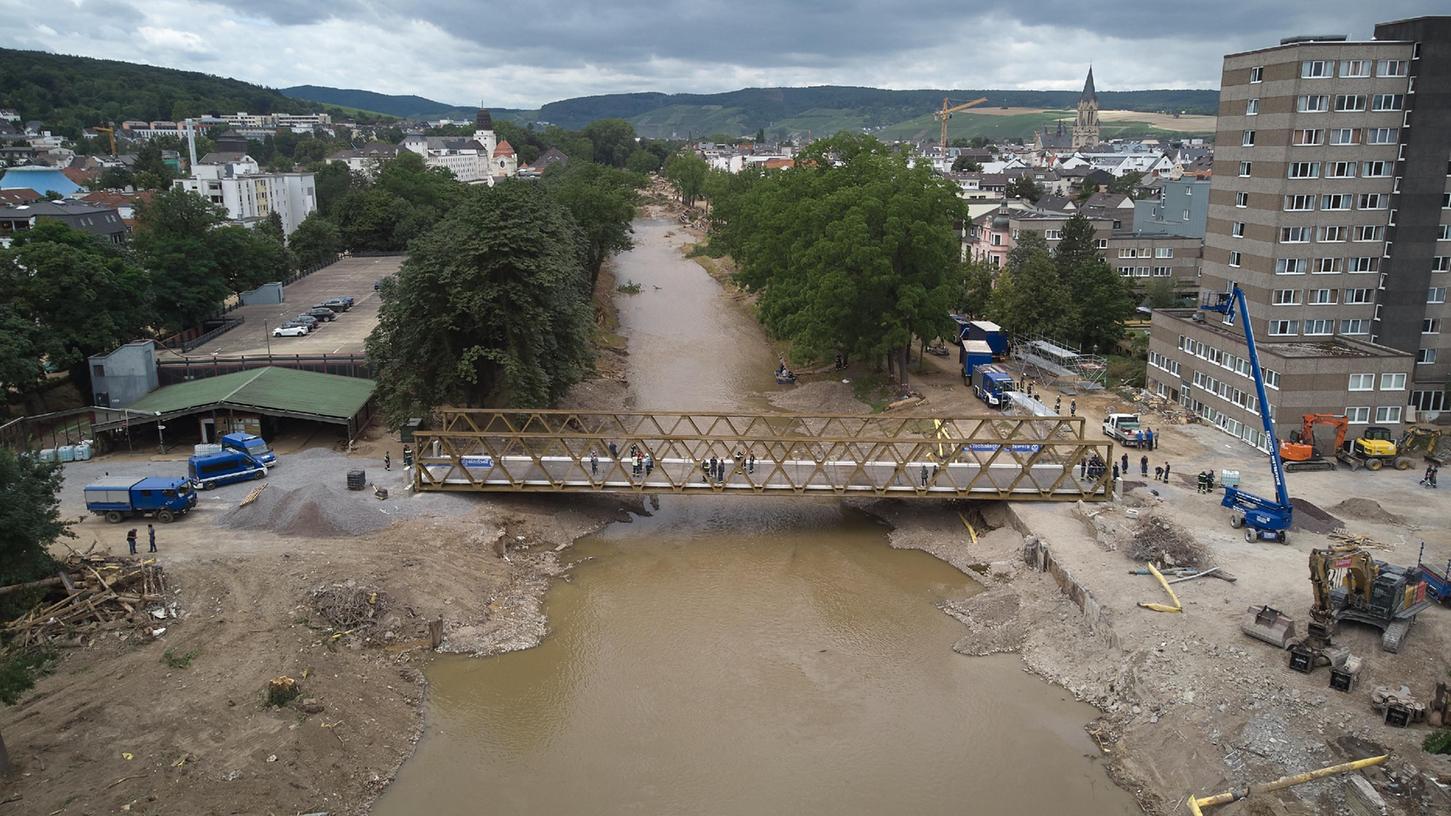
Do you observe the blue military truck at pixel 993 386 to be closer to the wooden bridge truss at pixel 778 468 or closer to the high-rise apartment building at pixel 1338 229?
the high-rise apartment building at pixel 1338 229

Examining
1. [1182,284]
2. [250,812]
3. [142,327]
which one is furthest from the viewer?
[1182,284]

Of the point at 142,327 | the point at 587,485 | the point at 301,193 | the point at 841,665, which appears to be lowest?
the point at 841,665

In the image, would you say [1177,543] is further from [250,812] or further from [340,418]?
[340,418]

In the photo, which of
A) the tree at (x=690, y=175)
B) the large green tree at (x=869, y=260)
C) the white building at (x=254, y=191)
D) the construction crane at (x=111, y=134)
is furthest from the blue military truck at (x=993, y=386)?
the construction crane at (x=111, y=134)

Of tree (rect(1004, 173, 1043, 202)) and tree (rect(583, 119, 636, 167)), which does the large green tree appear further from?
tree (rect(583, 119, 636, 167))

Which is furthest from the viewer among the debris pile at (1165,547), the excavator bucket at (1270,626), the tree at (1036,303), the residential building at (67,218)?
the residential building at (67,218)

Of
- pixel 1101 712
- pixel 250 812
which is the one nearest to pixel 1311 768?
pixel 1101 712
